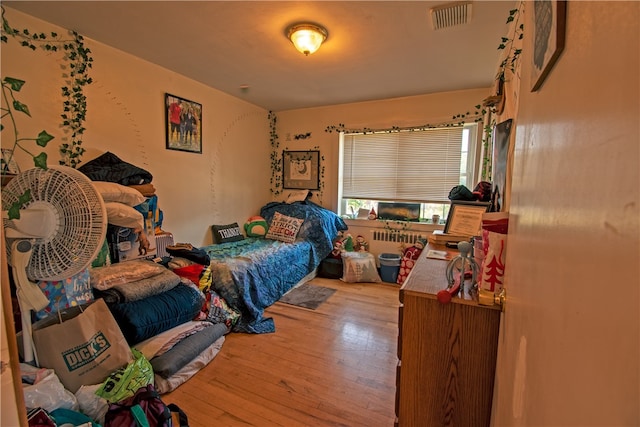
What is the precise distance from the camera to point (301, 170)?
4.32 m

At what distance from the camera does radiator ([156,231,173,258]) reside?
8.21 ft

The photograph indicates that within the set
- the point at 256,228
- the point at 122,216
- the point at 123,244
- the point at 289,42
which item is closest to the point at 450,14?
the point at 289,42

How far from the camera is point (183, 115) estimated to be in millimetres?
2984

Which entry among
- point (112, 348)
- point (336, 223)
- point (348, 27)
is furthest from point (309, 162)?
point (112, 348)

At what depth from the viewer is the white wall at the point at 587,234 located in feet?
0.82

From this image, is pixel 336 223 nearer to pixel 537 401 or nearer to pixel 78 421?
pixel 78 421

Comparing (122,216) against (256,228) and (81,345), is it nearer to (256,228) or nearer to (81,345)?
(81,345)

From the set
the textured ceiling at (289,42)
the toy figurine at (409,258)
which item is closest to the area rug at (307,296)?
the toy figurine at (409,258)

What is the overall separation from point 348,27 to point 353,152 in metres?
2.15

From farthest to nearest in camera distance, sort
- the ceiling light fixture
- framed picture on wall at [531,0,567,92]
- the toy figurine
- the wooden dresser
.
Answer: the toy figurine → the ceiling light fixture → the wooden dresser → framed picture on wall at [531,0,567,92]

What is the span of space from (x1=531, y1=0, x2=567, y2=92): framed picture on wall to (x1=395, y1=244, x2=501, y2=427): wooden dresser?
82 centimetres

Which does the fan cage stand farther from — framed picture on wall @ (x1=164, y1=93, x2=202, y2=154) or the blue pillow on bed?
the blue pillow on bed

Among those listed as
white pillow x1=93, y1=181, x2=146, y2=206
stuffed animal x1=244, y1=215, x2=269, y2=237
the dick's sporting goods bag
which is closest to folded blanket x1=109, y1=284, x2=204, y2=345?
the dick's sporting goods bag

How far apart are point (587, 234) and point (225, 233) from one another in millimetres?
3542
